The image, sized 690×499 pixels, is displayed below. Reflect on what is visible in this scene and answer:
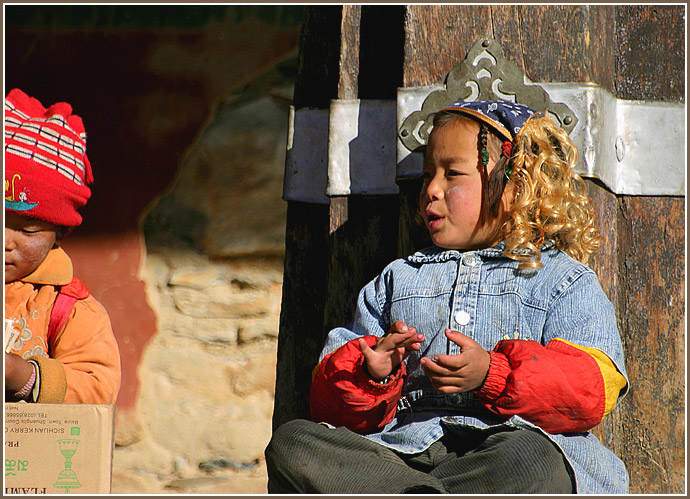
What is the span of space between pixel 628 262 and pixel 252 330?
1515 mm

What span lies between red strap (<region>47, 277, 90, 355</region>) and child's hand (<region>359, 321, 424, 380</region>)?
90cm

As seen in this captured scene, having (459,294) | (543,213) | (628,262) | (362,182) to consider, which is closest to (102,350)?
(362,182)

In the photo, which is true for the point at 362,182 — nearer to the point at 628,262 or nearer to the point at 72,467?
the point at 628,262

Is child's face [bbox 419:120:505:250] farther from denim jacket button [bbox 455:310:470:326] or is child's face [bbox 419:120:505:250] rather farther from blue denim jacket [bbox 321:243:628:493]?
denim jacket button [bbox 455:310:470:326]

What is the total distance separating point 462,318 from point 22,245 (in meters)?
1.11

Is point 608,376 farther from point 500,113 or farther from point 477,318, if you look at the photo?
point 500,113

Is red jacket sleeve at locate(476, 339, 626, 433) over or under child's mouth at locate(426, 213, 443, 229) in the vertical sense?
under

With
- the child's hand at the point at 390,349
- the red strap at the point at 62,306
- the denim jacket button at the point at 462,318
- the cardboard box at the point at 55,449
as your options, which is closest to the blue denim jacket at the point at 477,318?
the denim jacket button at the point at 462,318

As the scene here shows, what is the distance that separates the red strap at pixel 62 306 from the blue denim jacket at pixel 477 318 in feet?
2.42

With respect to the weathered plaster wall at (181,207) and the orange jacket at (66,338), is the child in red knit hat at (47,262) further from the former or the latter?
the weathered plaster wall at (181,207)

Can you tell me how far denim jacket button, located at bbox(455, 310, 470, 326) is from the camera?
1.73m

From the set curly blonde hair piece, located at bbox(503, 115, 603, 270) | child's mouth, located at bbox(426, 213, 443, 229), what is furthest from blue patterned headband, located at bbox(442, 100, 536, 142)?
child's mouth, located at bbox(426, 213, 443, 229)

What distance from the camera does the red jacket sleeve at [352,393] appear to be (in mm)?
1640

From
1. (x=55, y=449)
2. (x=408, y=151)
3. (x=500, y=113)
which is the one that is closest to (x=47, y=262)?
(x=55, y=449)
